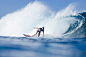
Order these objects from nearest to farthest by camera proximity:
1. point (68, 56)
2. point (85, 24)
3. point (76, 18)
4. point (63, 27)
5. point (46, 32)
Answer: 1. point (68, 56)
2. point (85, 24)
3. point (76, 18)
4. point (63, 27)
5. point (46, 32)

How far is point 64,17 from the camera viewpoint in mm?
17422

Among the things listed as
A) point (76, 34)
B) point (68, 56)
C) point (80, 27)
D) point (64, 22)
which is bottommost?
point (68, 56)

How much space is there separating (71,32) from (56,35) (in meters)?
2.94

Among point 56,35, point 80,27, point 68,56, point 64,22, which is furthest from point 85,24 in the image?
point 68,56

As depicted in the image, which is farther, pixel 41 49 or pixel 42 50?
pixel 41 49

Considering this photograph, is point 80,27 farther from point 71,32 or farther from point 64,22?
point 64,22

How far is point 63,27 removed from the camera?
17328mm

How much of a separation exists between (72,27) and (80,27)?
161 cm

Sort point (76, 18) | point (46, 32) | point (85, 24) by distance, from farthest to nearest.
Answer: point (46, 32), point (76, 18), point (85, 24)

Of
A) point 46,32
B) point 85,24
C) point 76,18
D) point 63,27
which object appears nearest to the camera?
point 85,24

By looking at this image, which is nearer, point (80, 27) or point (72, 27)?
point (80, 27)

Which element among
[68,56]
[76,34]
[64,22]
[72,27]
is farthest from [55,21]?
[68,56]

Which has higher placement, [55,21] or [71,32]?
[55,21]

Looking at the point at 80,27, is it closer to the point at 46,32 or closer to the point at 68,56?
the point at 46,32
